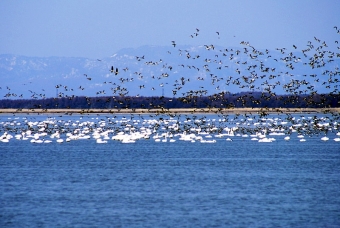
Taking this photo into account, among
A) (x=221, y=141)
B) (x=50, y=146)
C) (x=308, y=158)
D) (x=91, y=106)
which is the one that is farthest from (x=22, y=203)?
(x=91, y=106)

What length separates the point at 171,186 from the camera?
34.6 m

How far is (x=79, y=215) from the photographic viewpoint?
88.9ft

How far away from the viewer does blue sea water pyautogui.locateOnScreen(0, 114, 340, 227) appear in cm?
2659

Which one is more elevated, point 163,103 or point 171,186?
point 163,103

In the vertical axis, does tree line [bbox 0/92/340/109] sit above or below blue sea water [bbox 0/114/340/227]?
above

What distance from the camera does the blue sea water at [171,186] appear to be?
87.2 ft

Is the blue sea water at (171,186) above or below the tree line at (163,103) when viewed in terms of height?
below

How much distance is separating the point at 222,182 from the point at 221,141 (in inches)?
1049

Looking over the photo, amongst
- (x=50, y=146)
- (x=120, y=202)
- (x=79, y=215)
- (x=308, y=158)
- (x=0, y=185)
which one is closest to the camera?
Answer: (x=79, y=215)

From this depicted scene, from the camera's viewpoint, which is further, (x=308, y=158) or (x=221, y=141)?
(x=221, y=141)

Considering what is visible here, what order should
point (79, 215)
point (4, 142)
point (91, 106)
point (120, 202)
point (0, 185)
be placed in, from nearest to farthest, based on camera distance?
point (79, 215) < point (120, 202) < point (0, 185) < point (4, 142) < point (91, 106)

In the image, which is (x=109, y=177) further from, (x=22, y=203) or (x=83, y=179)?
(x=22, y=203)

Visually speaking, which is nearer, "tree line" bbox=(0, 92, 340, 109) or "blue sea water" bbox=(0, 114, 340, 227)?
"blue sea water" bbox=(0, 114, 340, 227)

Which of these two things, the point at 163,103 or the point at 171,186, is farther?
the point at 163,103
